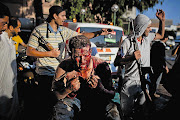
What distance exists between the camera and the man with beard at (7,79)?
307 cm

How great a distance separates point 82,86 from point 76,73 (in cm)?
27

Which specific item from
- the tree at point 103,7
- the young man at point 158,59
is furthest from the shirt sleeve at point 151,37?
the tree at point 103,7

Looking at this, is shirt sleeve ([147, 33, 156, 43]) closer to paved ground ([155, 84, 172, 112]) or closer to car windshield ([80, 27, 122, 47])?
paved ground ([155, 84, 172, 112])

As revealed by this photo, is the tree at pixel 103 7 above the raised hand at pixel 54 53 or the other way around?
above

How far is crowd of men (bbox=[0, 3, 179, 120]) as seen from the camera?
1.92 metres

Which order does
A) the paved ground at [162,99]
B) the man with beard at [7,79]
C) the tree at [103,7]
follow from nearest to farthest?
the man with beard at [7,79]
the paved ground at [162,99]
the tree at [103,7]

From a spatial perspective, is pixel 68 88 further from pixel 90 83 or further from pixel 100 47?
pixel 100 47

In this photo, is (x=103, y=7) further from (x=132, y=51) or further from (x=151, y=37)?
(x=132, y=51)

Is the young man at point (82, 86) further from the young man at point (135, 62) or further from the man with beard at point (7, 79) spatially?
the man with beard at point (7, 79)

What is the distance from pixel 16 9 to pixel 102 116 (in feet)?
77.7

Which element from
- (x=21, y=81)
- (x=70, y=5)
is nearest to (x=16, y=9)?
(x=70, y=5)

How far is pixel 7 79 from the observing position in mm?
3188

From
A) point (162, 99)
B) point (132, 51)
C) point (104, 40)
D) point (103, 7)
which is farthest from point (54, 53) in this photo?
point (103, 7)

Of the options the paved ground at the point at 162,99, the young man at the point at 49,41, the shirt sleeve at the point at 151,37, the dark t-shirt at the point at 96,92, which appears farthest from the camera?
the paved ground at the point at 162,99
